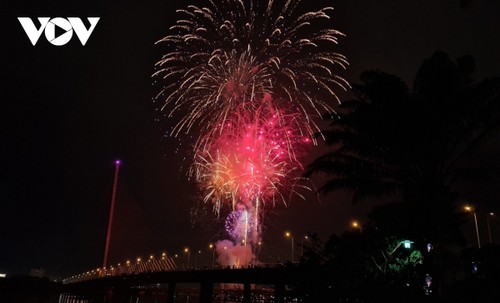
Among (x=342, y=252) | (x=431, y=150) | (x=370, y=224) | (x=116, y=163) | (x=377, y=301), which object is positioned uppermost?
(x=116, y=163)

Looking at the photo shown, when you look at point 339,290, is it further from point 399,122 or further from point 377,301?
point 399,122

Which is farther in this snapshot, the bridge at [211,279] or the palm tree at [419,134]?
the bridge at [211,279]

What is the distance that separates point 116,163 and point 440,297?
109794 mm

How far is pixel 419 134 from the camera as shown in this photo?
20922 millimetres

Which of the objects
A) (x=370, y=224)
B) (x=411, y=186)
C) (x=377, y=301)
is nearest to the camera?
(x=377, y=301)

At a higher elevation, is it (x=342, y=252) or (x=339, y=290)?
(x=342, y=252)

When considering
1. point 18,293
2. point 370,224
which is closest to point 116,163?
point 18,293

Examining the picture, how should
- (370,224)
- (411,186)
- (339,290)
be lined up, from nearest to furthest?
1. (339,290)
2. (411,186)
3. (370,224)

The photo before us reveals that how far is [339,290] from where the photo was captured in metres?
20.3

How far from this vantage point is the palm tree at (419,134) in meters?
20.7

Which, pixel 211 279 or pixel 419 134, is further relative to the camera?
pixel 211 279

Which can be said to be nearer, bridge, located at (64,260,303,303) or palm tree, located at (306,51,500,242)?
palm tree, located at (306,51,500,242)

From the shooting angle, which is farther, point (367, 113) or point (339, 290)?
point (367, 113)

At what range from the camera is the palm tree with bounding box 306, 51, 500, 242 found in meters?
20.7
